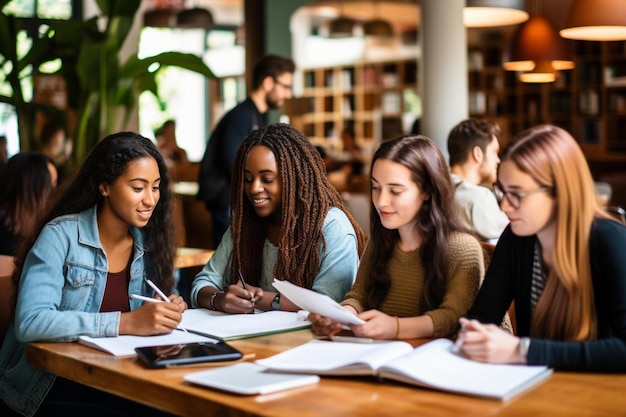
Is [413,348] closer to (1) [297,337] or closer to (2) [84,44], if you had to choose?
(1) [297,337]

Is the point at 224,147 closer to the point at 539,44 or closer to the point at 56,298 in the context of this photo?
the point at 539,44

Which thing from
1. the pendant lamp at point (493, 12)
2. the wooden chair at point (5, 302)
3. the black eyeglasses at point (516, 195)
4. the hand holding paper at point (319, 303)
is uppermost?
the pendant lamp at point (493, 12)

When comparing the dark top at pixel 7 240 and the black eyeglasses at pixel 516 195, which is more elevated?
the black eyeglasses at pixel 516 195

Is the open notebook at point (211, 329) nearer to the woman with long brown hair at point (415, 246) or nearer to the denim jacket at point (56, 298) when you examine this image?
the denim jacket at point (56, 298)

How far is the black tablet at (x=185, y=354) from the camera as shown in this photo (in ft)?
6.09

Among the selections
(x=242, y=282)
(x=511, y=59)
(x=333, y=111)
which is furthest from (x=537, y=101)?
(x=242, y=282)

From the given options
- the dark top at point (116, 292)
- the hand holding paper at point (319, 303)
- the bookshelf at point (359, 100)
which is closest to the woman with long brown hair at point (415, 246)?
the hand holding paper at point (319, 303)

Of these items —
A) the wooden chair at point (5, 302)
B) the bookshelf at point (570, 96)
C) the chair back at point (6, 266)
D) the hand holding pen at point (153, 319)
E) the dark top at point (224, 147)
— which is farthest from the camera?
the bookshelf at point (570, 96)

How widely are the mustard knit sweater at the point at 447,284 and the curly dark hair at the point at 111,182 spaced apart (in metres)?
0.57

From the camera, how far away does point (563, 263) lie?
185 cm

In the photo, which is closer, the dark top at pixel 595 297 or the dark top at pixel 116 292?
the dark top at pixel 595 297

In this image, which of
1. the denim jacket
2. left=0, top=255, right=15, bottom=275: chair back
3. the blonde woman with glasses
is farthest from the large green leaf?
the blonde woman with glasses

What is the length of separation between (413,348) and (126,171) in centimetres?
94

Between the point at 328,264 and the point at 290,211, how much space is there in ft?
0.63
